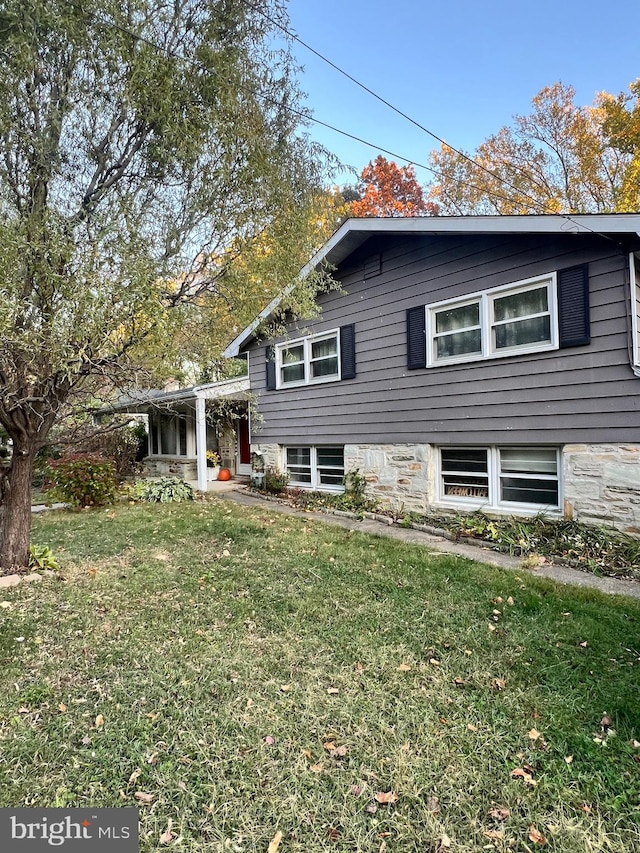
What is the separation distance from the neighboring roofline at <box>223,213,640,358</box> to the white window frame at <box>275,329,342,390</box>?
4.99 ft

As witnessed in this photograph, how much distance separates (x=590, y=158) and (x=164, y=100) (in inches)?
634

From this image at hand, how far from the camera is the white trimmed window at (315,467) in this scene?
9.34 meters

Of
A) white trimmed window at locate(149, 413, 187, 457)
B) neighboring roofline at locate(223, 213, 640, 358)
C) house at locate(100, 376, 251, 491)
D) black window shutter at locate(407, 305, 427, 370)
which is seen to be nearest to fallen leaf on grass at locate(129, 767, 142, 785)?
neighboring roofline at locate(223, 213, 640, 358)

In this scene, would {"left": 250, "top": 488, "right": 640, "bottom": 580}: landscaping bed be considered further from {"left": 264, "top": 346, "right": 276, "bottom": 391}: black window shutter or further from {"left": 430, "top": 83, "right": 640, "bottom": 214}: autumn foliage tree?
{"left": 430, "top": 83, "right": 640, "bottom": 214}: autumn foliage tree

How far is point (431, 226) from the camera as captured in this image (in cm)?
662

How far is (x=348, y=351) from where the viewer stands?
8625mm

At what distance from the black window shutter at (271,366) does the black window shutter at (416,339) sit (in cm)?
398

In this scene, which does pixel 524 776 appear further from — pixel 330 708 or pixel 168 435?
pixel 168 435

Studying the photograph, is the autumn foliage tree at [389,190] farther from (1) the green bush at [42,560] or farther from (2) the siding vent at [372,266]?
(1) the green bush at [42,560]

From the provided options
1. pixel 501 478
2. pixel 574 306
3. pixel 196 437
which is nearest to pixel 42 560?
pixel 501 478

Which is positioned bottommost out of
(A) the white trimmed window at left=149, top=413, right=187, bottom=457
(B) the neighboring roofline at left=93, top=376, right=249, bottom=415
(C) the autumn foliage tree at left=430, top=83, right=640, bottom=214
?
(A) the white trimmed window at left=149, top=413, right=187, bottom=457

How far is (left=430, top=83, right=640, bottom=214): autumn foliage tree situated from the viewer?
13.9 m

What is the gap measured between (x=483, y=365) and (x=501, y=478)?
1718mm

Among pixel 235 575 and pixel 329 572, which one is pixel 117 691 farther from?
pixel 329 572
